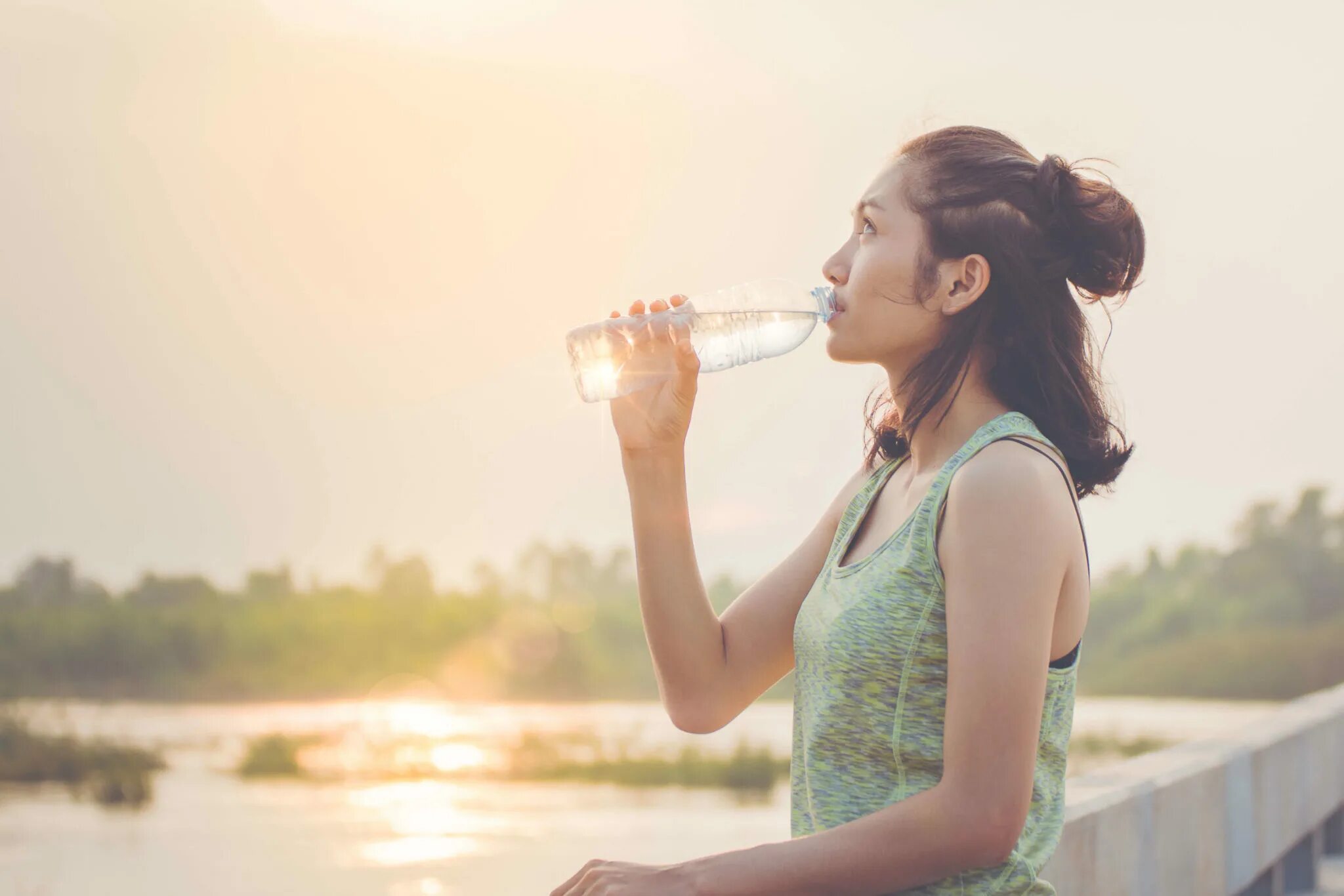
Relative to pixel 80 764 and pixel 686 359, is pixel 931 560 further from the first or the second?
pixel 80 764

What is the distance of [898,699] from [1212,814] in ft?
4.92

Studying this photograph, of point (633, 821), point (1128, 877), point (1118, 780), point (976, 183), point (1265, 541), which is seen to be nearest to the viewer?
point (976, 183)

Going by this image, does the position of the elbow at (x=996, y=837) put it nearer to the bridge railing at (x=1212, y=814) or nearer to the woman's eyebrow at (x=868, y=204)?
the bridge railing at (x=1212, y=814)

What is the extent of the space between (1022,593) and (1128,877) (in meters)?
1.09

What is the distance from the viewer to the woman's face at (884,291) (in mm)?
1709

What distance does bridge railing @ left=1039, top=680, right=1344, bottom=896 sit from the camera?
2.11 meters

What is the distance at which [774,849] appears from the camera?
142 centimetres

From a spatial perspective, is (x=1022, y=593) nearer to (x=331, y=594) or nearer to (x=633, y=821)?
(x=633, y=821)

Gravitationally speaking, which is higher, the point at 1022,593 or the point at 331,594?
the point at 331,594

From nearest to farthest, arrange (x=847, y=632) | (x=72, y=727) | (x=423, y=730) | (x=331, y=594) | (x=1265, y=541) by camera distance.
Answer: (x=847, y=632) → (x=72, y=727) → (x=423, y=730) → (x=1265, y=541) → (x=331, y=594)

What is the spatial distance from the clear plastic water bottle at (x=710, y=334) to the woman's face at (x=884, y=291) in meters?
0.06

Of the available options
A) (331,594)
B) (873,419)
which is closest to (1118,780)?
(873,419)

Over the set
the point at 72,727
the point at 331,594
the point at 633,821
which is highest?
the point at 331,594

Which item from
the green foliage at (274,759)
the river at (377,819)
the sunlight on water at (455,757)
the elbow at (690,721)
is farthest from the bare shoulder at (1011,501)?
the green foliage at (274,759)
